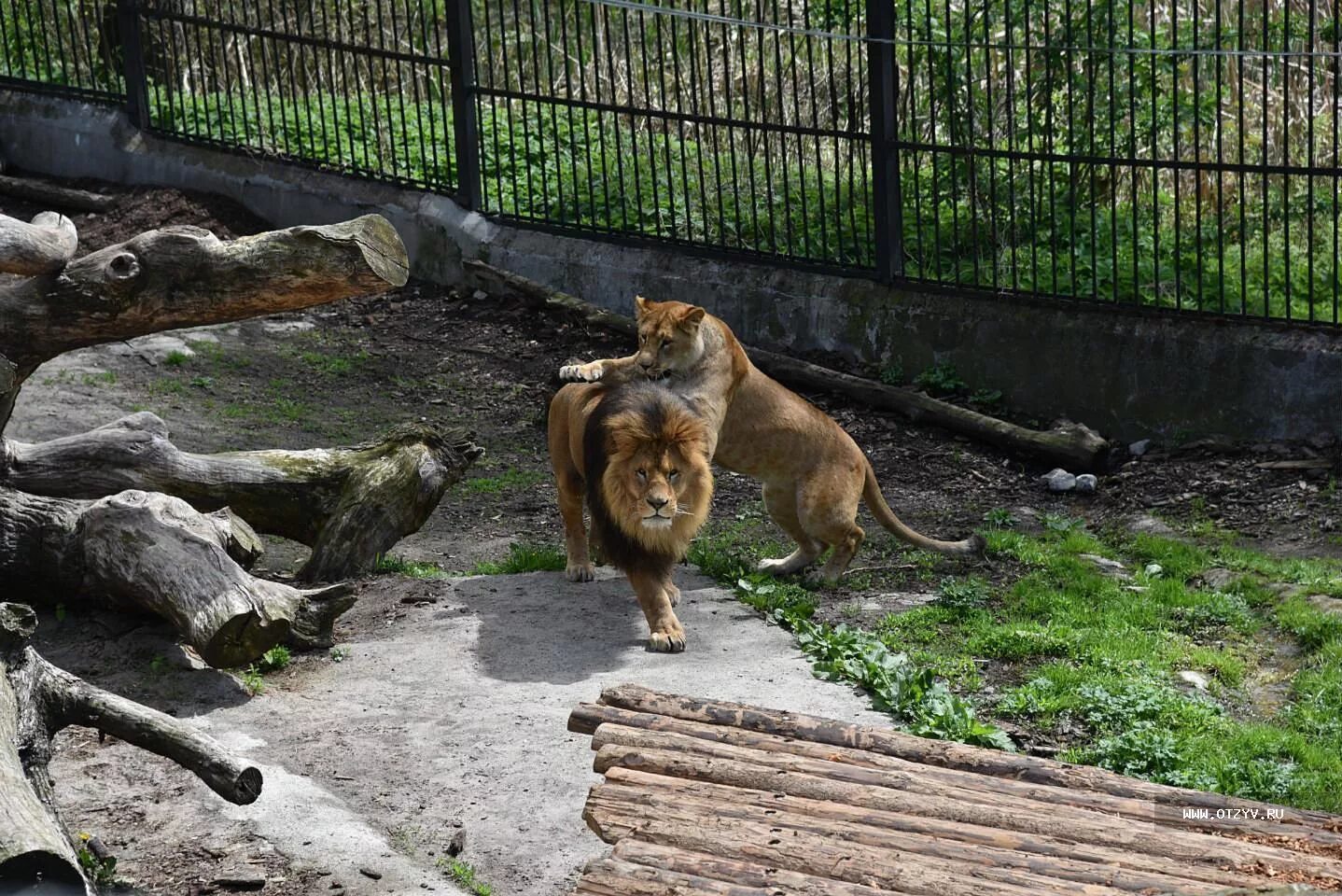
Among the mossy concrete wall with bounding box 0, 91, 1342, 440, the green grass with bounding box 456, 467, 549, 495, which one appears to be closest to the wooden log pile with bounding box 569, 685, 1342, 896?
the green grass with bounding box 456, 467, 549, 495

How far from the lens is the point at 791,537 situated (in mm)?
8438

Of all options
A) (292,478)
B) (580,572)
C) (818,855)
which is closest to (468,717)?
(580,572)

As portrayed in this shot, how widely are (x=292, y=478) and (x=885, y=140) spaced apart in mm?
5027

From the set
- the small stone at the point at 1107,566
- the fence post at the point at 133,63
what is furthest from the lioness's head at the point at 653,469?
the fence post at the point at 133,63

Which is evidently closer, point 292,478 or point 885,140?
point 292,478

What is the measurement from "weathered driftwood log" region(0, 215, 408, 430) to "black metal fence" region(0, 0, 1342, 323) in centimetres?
487

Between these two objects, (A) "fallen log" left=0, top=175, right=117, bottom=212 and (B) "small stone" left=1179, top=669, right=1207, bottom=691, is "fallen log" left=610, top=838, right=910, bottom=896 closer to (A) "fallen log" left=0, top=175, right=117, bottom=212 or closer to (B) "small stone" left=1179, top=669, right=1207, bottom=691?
(B) "small stone" left=1179, top=669, right=1207, bottom=691

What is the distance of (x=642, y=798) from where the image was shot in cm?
420

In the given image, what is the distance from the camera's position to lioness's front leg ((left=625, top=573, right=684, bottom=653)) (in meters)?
7.06

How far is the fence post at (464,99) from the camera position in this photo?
12680 mm

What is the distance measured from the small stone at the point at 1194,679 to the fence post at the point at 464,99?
25.8 ft

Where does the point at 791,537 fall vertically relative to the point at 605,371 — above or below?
below

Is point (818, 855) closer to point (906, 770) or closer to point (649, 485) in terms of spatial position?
point (906, 770)

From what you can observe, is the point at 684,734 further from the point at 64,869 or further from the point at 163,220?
the point at 163,220
